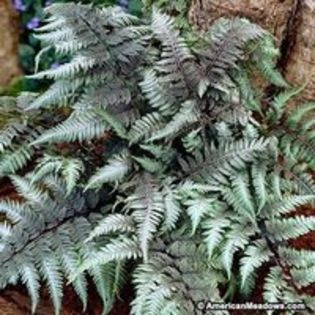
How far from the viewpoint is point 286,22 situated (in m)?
3.66

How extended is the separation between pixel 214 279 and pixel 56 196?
2.77 feet

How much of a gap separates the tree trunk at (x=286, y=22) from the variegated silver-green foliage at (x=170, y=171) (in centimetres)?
15

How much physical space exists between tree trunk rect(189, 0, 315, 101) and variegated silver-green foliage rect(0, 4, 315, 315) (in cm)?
15

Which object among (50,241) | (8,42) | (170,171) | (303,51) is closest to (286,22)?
(303,51)

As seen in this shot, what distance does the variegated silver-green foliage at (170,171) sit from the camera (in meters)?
3.12

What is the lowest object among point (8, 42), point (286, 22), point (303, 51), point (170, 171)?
point (8, 42)

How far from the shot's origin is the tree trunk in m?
3.60

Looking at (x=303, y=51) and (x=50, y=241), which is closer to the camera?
(x=50, y=241)

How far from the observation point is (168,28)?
Answer: 3400 mm

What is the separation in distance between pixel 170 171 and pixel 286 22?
986 mm

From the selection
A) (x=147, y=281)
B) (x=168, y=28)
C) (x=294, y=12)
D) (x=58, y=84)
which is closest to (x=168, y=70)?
(x=168, y=28)

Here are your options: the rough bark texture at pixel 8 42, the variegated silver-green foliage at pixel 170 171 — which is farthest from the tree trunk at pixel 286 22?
the rough bark texture at pixel 8 42

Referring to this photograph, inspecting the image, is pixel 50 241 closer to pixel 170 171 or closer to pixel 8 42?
pixel 170 171

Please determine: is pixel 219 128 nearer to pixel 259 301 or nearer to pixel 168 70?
pixel 168 70
